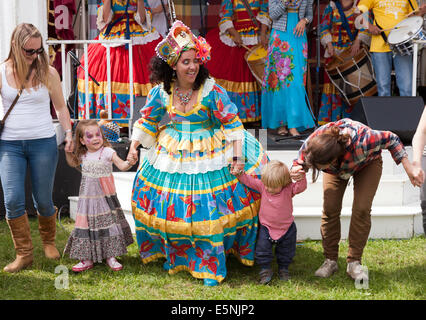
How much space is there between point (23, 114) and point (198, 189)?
136 centimetres

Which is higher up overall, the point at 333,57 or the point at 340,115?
the point at 333,57

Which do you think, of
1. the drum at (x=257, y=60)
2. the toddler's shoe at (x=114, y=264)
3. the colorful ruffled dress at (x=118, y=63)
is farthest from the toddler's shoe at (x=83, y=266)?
the drum at (x=257, y=60)

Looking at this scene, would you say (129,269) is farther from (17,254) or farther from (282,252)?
(282,252)

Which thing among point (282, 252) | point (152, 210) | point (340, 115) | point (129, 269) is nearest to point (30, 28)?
point (152, 210)

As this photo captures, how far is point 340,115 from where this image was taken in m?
7.89

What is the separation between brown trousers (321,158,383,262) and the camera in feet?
14.3

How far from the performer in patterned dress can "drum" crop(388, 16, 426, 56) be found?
289 centimetres

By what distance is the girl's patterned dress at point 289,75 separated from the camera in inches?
264

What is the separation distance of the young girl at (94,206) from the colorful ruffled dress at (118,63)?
2.40 m

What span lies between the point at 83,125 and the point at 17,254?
3.52ft

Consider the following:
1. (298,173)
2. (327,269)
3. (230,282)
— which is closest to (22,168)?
A: (230,282)

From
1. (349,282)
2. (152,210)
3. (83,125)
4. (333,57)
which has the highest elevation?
(333,57)

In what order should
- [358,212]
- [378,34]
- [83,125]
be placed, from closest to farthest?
[358,212]
[83,125]
[378,34]

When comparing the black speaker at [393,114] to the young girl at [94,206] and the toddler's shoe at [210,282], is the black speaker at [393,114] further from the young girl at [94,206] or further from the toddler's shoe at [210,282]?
the young girl at [94,206]
